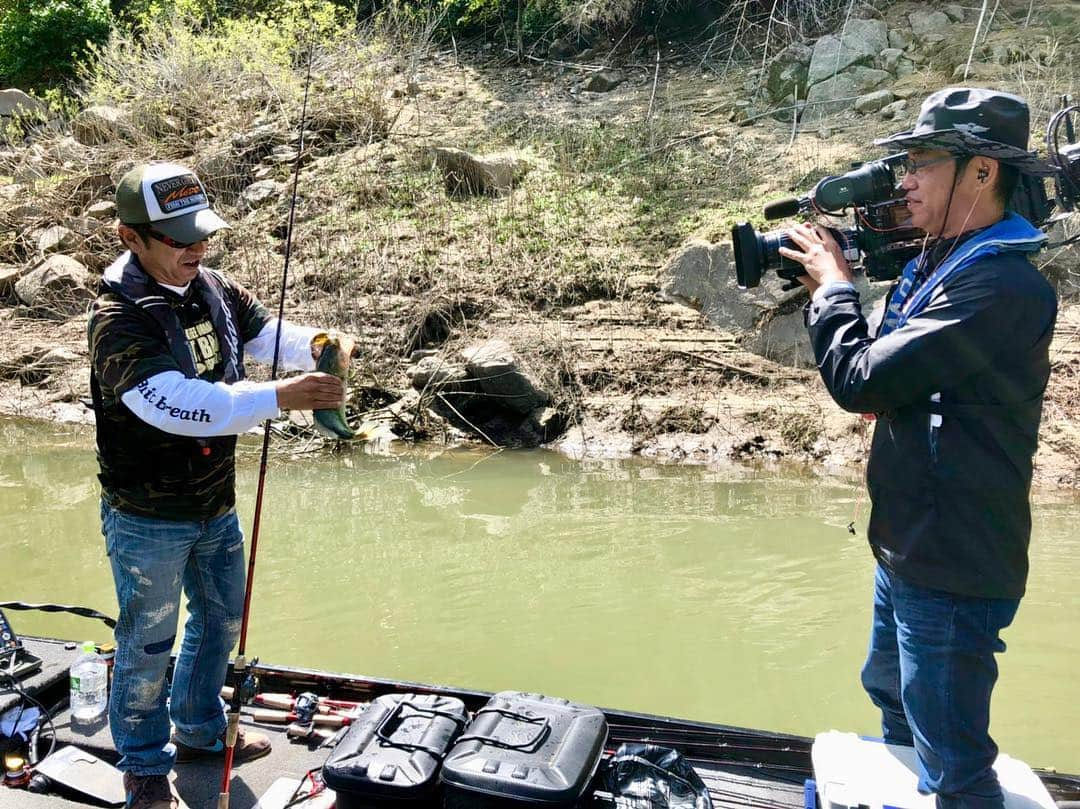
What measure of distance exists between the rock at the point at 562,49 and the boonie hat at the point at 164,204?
13.3 metres

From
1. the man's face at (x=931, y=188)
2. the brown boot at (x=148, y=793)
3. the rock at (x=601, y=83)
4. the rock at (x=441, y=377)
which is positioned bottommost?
the rock at (x=441, y=377)

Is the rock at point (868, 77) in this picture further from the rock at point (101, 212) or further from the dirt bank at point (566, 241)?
the rock at point (101, 212)

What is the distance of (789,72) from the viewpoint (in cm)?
1211

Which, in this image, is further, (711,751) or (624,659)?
(624,659)

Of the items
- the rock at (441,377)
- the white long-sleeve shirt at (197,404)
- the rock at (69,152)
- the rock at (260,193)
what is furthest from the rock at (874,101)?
the white long-sleeve shirt at (197,404)

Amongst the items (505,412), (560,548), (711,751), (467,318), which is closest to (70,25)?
(467,318)

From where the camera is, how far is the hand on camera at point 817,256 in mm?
2203

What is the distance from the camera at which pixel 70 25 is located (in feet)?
60.2

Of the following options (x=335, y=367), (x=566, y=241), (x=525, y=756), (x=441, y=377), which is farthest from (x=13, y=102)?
(x=525, y=756)

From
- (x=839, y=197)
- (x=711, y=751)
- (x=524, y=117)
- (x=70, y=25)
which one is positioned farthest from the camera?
(x=70, y=25)

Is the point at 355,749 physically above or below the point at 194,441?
below

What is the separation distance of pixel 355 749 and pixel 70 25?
19562mm

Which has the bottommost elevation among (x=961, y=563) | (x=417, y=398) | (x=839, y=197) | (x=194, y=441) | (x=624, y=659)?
(x=417, y=398)

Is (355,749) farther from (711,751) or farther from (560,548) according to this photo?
(560,548)
